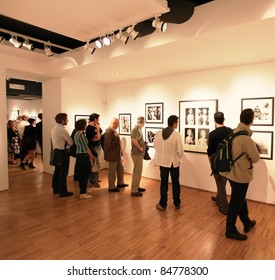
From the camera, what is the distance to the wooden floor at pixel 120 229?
8.29 feet

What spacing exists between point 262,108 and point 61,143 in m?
3.79

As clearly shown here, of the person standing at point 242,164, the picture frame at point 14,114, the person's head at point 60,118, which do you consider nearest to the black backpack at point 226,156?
the person standing at point 242,164

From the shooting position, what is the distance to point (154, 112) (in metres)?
5.68

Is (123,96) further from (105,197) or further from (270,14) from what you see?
(270,14)

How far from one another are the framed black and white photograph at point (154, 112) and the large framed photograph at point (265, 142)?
221cm

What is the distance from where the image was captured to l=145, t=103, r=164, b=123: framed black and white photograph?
18.2 ft

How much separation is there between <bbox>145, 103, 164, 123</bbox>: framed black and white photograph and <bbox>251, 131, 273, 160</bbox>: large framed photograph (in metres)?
2.21

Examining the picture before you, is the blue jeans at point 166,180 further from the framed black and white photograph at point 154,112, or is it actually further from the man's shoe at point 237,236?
the framed black and white photograph at point 154,112

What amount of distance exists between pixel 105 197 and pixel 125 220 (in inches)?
43.8

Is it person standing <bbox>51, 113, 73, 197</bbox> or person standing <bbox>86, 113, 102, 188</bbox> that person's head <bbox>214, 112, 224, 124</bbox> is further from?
person standing <bbox>51, 113, 73, 197</bbox>

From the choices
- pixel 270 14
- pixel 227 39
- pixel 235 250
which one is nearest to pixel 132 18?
pixel 227 39

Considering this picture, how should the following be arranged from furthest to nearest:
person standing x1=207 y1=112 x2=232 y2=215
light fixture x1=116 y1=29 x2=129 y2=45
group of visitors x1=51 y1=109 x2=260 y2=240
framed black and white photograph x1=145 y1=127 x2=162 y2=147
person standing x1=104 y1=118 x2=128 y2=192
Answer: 1. framed black and white photograph x1=145 y1=127 x2=162 y2=147
2. person standing x1=104 y1=118 x2=128 y2=192
3. person standing x1=207 y1=112 x2=232 y2=215
4. light fixture x1=116 y1=29 x2=129 y2=45
5. group of visitors x1=51 y1=109 x2=260 y2=240

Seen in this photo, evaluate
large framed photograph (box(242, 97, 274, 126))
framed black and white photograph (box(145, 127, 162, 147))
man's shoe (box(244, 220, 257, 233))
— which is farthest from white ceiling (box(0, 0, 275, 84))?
man's shoe (box(244, 220, 257, 233))

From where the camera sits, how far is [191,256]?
97.2 inches
